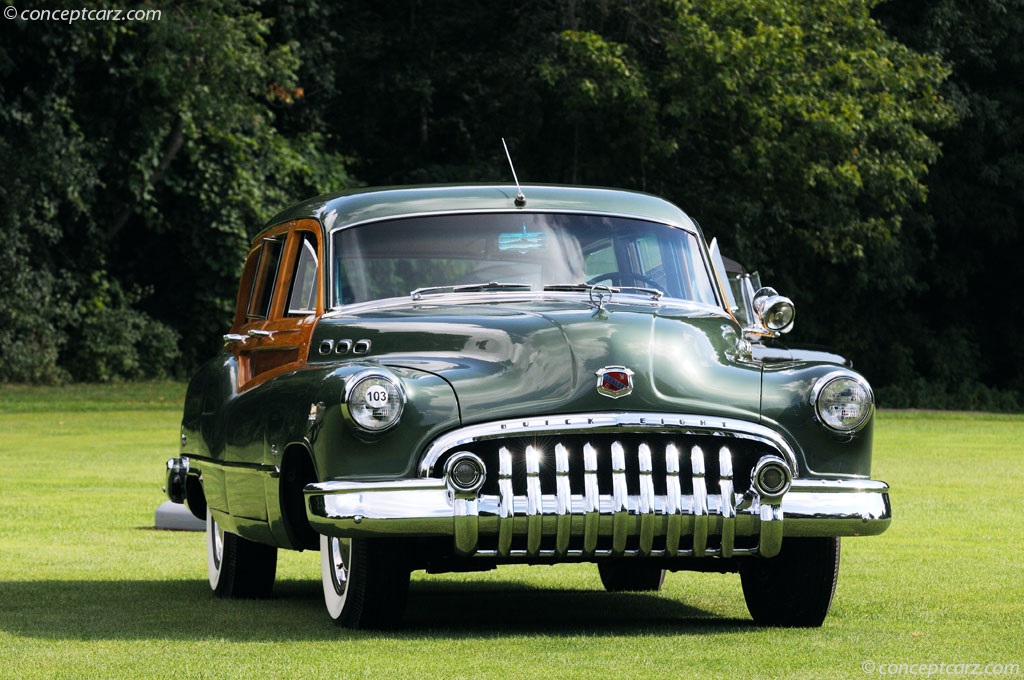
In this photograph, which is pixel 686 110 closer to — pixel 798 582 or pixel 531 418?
pixel 798 582

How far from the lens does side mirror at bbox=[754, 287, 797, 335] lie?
8.52 meters

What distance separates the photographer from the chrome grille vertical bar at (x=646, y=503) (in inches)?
273

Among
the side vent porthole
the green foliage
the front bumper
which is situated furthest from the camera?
the green foliage

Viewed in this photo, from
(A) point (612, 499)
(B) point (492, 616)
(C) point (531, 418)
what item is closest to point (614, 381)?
(C) point (531, 418)

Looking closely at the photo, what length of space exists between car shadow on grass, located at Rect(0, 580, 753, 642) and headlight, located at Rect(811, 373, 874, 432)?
99 centimetres

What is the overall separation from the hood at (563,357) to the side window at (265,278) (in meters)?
1.50

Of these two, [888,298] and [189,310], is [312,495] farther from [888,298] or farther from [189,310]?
[888,298]

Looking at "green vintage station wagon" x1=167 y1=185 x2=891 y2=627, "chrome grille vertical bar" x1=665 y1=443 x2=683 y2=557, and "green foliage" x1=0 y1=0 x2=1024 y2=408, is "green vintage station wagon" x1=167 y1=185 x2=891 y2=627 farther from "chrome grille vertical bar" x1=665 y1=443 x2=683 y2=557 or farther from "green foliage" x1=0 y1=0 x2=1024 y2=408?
"green foliage" x1=0 y1=0 x2=1024 y2=408

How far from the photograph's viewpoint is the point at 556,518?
22.6 feet

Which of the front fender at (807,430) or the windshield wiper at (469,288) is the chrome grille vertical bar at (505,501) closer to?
the front fender at (807,430)

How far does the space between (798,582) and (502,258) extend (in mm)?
1932

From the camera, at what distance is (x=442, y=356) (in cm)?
734

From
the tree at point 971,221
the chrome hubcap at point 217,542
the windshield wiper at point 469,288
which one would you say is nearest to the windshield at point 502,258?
the windshield wiper at point 469,288

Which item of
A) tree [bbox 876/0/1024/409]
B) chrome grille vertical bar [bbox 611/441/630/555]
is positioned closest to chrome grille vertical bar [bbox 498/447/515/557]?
chrome grille vertical bar [bbox 611/441/630/555]
